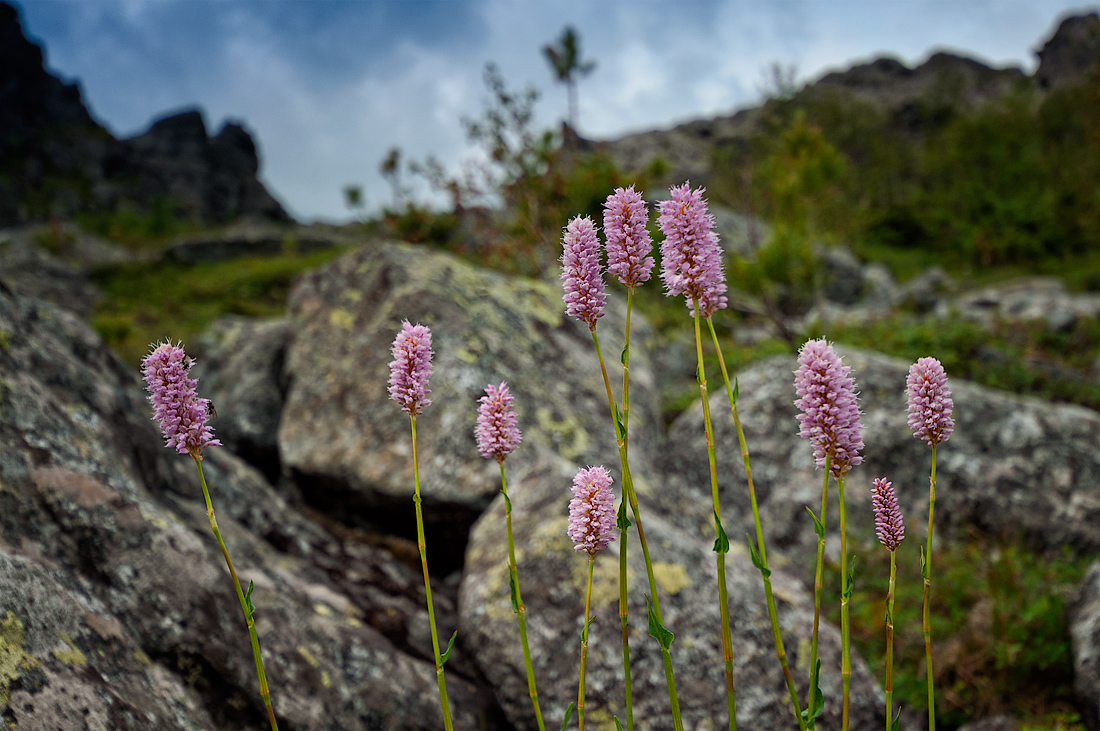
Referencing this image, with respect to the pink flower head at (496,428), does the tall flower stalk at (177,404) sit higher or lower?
lower

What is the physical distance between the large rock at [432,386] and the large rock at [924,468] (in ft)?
3.35

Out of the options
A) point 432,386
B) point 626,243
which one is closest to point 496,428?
point 626,243

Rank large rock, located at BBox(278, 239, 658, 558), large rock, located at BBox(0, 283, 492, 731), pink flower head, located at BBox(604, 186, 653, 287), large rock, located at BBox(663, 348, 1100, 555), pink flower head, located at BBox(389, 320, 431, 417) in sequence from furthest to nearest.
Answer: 1. large rock, located at BBox(663, 348, 1100, 555)
2. large rock, located at BBox(278, 239, 658, 558)
3. large rock, located at BBox(0, 283, 492, 731)
4. pink flower head, located at BBox(389, 320, 431, 417)
5. pink flower head, located at BBox(604, 186, 653, 287)

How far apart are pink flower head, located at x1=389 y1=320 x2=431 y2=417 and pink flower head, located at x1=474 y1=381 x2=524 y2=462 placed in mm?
212

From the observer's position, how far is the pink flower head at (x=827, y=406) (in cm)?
188

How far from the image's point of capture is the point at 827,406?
190 centimetres

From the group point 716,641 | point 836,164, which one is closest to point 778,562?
point 716,641

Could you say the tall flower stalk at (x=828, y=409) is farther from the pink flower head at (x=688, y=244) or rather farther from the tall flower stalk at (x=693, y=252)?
the pink flower head at (x=688, y=244)

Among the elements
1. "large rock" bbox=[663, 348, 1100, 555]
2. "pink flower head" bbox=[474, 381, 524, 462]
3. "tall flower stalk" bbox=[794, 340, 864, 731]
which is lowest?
"pink flower head" bbox=[474, 381, 524, 462]

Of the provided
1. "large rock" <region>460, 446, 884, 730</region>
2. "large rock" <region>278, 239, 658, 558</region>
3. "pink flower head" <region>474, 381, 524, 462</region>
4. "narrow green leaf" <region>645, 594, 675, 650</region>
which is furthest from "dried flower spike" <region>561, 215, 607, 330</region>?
"large rock" <region>278, 239, 658, 558</region>

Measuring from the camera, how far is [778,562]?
5.86 m

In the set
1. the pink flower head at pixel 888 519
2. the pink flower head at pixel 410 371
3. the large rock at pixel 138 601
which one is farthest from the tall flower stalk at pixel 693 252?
the large rock at pixel 138 601

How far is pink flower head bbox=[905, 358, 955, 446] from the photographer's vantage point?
83.2 inches

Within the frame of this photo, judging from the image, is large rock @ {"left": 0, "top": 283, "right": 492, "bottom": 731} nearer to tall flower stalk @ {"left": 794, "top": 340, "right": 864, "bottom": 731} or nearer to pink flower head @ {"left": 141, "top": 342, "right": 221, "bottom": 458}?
pink flower head @ {"left": 141, "top": 342, "right": 221, "bottom": 458}
